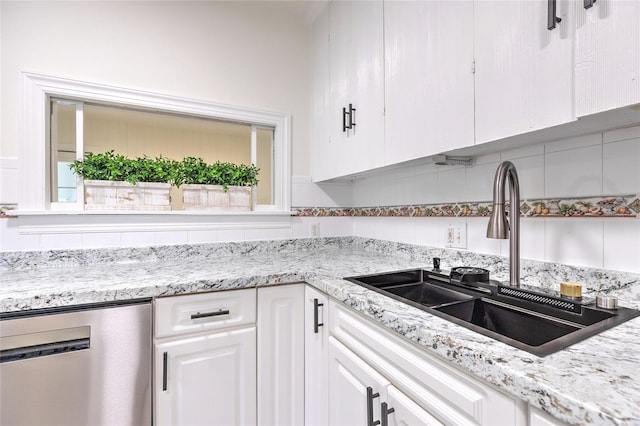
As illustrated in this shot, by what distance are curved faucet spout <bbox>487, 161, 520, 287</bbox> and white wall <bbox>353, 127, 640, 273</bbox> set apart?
0.17 metres

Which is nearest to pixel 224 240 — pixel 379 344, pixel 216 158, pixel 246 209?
pixel 246 209

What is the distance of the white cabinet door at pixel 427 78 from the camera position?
103cm

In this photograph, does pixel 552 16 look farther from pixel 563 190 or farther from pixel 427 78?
pixel 563 190

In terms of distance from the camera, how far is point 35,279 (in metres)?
1.23

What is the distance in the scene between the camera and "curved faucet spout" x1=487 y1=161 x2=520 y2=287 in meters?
0.94

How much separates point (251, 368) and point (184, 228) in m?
0.92

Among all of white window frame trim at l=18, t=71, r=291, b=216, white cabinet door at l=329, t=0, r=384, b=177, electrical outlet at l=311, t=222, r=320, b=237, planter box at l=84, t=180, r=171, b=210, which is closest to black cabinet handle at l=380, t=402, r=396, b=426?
white cabinet door at l=329, t=0, r=384, b=177

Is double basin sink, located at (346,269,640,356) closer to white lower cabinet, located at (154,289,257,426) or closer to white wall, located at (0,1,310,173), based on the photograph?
white lower cabinet, located at (154,289,257,426)

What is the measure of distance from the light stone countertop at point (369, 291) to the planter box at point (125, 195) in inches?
9.4

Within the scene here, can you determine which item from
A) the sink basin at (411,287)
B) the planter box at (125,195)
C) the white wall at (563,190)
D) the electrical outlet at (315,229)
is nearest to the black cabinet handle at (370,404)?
the sink basin at (411,287)

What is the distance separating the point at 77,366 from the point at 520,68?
1.69 meters

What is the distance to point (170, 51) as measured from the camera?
1.82m

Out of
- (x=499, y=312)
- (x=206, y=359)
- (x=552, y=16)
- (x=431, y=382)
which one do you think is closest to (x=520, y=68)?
(x=552, y=16)

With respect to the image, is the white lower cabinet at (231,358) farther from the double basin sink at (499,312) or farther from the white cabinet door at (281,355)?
the double basin sink at (499,312)
